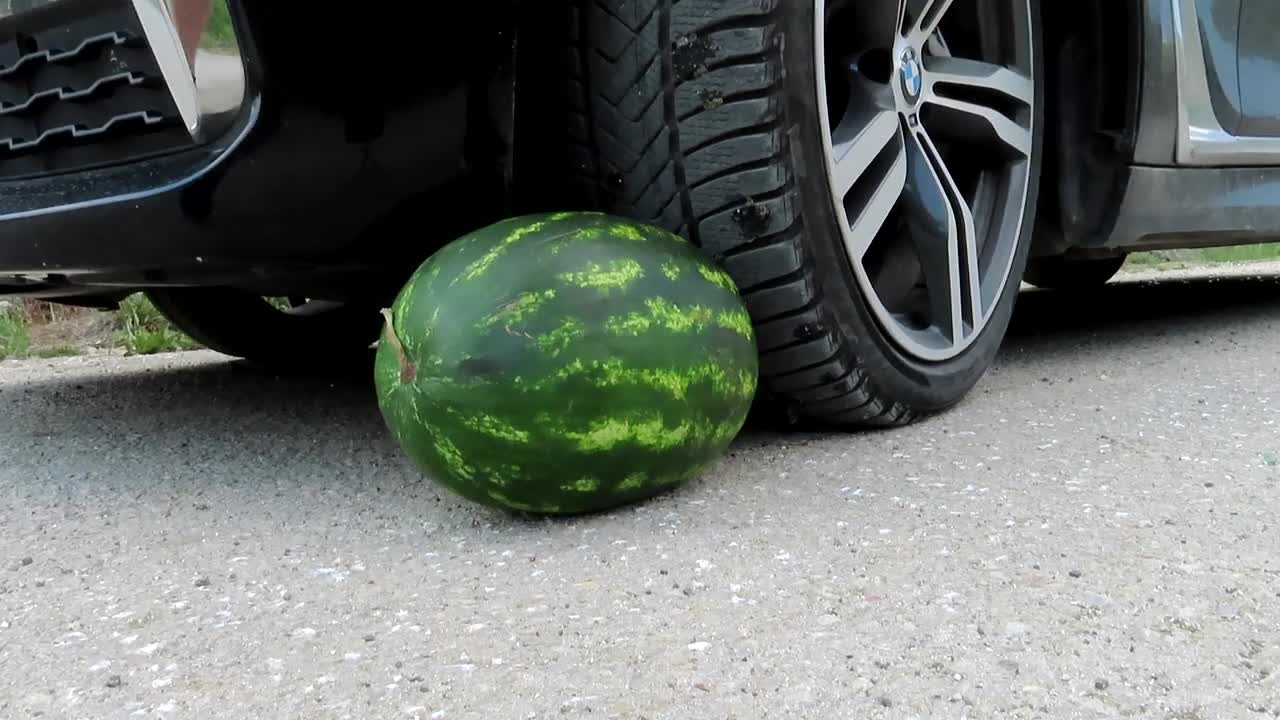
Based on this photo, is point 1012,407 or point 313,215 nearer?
point 313,215

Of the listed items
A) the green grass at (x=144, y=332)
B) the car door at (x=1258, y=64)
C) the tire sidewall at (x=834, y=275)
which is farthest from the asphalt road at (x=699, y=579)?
the green grass at (x=144, y=332)

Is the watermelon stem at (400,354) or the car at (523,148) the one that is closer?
the watermelon stem at (400,354)

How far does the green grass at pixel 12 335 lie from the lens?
374 cm

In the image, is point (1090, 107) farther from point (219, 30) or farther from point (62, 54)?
point (62, 54)

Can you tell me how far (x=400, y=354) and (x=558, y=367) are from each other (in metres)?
0.21

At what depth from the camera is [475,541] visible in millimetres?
1334

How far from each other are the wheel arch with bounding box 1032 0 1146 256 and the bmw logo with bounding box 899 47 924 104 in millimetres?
596

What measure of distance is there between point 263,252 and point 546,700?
0.86 m

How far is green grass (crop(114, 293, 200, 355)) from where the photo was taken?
12.2ft

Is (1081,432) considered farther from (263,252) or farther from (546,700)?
(263,252)

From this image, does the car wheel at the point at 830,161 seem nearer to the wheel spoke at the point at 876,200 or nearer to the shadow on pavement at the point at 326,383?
the wheel spoke at the point at 876,200

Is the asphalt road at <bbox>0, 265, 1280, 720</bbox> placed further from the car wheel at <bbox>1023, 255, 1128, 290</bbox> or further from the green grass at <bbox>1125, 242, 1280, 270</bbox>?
the green grass at <bbox>1125, 242, 1280, 270</bbox>

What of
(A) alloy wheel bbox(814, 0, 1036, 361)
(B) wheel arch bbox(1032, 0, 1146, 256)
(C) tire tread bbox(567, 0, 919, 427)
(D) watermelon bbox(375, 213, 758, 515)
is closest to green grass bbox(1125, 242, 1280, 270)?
(B) wheel arch bbox(1032, 0, 1146, 256)

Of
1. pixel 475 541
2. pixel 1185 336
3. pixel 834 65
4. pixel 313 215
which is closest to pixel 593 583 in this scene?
pixel 475 541
